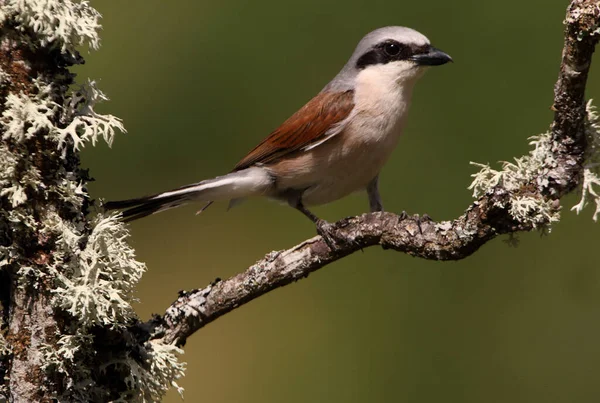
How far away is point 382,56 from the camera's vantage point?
9.05ft

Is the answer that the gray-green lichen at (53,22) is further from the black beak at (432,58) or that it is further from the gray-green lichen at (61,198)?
the black beak at (432,58)

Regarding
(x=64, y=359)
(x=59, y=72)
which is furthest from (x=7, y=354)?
(x=59, y=72)

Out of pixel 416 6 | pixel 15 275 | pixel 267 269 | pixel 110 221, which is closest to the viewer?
pixel 15 275

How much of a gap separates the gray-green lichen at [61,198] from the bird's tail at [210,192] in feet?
2.44

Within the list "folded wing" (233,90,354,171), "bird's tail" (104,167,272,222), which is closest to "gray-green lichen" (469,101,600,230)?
"bird's tail" (104,167,272,222)

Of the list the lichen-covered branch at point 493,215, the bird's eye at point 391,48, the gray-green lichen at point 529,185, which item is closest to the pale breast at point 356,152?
the bird's eye at point 391,48

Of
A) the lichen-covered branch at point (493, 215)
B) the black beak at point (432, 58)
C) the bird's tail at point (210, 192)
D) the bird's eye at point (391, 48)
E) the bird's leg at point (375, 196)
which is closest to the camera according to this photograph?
the lichen-covered branch at point (493, 215)

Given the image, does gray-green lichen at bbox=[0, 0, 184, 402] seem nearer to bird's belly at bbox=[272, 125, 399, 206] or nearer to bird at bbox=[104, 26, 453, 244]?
bird at bbox=[104, 26, 453, 244]

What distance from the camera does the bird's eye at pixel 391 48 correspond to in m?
2.71

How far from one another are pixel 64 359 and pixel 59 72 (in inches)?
21.2

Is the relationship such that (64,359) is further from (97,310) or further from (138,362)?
(138,362)

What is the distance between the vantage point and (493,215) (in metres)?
1.33

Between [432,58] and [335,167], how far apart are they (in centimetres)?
55

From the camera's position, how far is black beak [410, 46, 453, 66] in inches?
102
